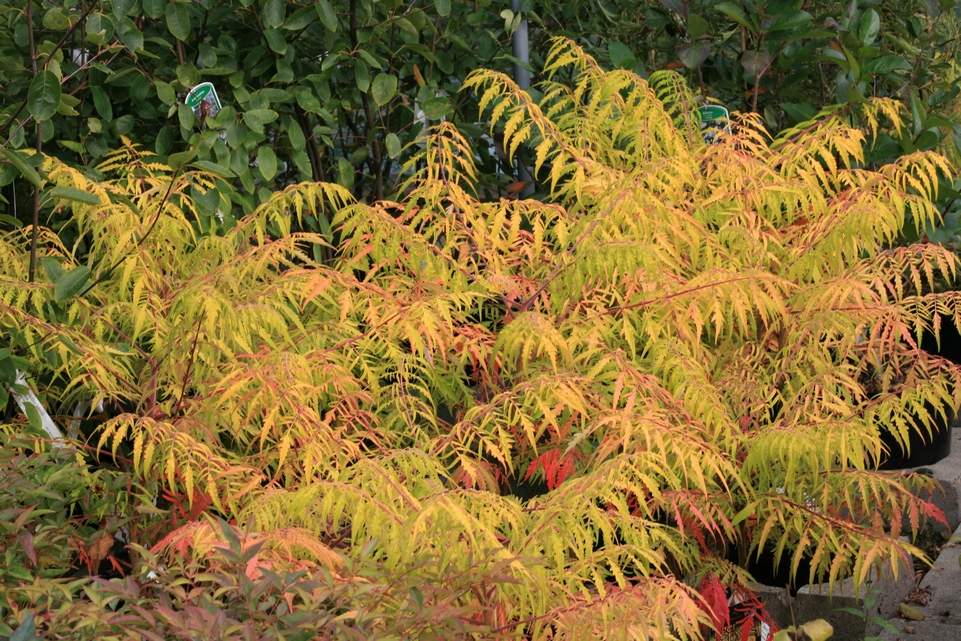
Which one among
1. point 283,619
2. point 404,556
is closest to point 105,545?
point 404,556

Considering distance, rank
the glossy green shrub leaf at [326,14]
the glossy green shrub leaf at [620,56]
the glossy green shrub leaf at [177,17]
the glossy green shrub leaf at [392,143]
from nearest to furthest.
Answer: the glossy green shrub leaf at [177,17] → the glossy green shrub leaf at [326,14] → the glossy green shrub leaf at [392,143] → the glossy green shrub leaf at [620,56]

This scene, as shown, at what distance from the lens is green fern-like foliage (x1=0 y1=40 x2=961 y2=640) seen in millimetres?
1615

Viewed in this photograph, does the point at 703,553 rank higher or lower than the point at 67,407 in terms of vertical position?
lower

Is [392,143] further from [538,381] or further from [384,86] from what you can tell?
[538,381]

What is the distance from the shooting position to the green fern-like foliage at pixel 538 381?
1.62 metres

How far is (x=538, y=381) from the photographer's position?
72.6 inches

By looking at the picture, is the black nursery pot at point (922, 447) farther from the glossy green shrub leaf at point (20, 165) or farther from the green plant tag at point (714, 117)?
the glossy green shrub leaf at point (20, 165)

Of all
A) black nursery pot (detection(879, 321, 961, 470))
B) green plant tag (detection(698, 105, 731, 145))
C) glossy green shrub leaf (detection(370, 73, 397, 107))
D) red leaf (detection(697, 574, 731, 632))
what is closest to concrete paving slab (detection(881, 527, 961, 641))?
black nursery pot (detection(879, 321, 961, 470))

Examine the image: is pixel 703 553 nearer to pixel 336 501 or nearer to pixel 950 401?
pixel 950 401

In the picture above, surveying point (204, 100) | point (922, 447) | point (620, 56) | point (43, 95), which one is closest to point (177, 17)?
point (204, 100)

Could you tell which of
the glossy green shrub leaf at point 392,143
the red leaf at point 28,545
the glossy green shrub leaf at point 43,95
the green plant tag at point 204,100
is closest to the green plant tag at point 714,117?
the glossy green shrub leaf at point 392,143

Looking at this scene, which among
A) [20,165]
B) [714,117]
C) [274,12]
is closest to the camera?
[20,165]

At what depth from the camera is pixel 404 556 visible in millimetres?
1514

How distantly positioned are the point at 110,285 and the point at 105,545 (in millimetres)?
663
